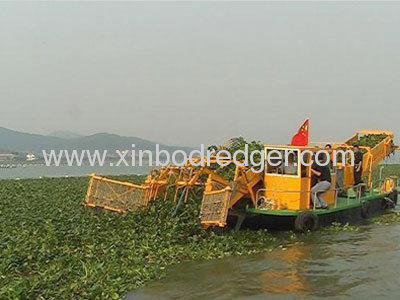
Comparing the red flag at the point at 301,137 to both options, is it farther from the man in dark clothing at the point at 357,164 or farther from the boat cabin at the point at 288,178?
the man in dark clothing at the point at 357,164

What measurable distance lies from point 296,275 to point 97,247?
418 cm

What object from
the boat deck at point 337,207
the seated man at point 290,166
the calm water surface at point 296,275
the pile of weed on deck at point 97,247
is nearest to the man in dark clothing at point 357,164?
the boat deck at point 337,207

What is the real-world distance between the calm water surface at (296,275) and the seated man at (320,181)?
6.08ft

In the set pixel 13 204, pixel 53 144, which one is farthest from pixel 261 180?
pixel 53 144

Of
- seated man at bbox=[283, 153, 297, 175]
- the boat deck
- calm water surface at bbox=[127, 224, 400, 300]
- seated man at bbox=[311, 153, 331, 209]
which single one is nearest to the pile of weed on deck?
calm water surface at bbox=[127, 224, 400, 300]

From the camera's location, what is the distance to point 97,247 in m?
11.2

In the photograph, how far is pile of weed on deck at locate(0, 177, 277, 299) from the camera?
28.1 feet

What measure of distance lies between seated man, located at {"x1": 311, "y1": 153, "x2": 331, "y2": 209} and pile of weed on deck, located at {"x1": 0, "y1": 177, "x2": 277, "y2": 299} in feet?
6.88

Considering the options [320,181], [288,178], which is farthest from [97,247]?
[320,181]

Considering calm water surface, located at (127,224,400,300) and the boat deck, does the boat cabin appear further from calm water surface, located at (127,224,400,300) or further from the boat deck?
calm water surface, located at (127,224,400,300)

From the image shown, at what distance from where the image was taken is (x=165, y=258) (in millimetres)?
11227

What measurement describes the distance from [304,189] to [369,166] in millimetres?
5042

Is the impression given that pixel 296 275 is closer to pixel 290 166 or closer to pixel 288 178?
pixel 288 178

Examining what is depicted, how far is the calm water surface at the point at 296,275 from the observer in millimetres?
9133
